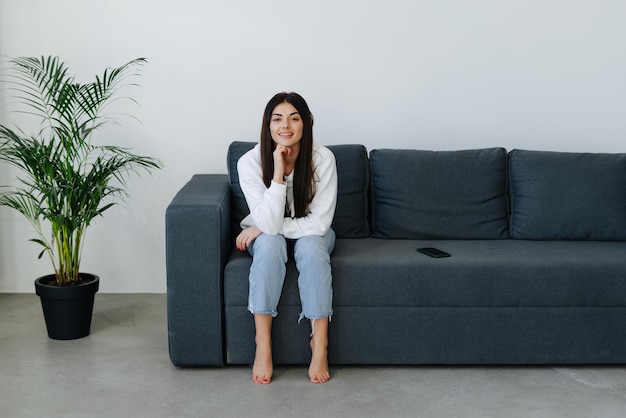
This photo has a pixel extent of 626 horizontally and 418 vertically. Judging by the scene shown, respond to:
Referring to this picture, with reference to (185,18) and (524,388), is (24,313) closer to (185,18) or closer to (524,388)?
(185,18)

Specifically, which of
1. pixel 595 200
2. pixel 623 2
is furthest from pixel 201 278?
pixel 623 2

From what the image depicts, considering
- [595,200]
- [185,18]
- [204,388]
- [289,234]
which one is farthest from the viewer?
[185,18]

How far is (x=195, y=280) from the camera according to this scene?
2.90 metres

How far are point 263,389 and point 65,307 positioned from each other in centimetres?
105

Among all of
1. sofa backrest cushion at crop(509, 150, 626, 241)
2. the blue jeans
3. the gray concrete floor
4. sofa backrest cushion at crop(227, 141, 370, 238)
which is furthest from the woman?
sofa backrest cushion at crop(509, 150, 626, 241)

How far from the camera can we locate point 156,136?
3891 millimetres

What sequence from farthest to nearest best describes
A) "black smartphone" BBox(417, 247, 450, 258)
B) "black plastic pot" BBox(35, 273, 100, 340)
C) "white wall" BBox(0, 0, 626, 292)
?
"white wall" BBox(0, 0, 626, 292)
"black plastic pot" BBox(35, 273, 100, 340)
"black smartphone" BBox(417, 247, 450, 258)

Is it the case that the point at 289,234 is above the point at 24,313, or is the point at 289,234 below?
above

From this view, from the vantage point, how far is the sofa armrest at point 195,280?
2879mm

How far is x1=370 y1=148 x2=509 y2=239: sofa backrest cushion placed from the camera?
3477 millimetres

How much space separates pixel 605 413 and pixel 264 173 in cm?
155

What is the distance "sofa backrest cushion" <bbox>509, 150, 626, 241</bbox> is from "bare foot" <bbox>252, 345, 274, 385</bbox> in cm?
135

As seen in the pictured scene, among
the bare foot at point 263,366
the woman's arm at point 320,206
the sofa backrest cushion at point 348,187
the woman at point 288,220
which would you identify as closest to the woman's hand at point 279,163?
the woman at point 288,220

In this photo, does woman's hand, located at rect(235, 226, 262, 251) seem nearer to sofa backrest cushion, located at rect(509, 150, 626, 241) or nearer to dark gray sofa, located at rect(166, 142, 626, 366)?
dark gray sofa, located at rect(166, 142, 626, 366)
